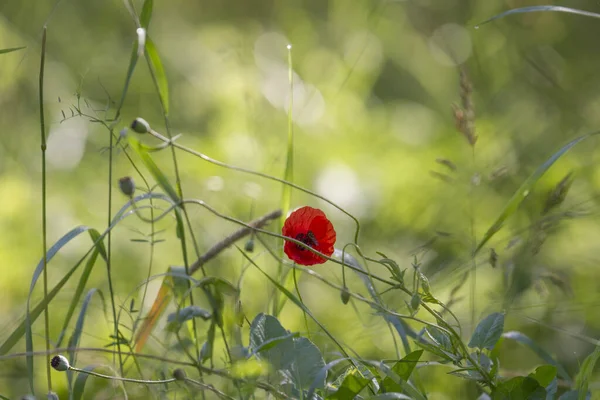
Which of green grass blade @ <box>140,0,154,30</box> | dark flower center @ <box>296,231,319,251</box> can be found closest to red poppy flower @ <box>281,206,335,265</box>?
dark flower center @ <box>296,231,319,251</box>

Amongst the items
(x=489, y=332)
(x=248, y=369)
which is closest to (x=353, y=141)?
(x=489, y=332)

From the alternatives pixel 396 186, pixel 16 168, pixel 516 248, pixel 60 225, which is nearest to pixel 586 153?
pixel 396 186

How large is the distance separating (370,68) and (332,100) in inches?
8.7

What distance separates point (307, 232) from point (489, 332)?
0.58 ft

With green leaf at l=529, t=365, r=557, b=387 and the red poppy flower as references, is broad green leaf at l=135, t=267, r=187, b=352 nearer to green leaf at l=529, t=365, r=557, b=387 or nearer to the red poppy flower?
the red poppy flower

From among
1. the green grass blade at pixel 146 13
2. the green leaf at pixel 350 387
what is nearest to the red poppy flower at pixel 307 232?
Result: the green leaf at pixel 350 387

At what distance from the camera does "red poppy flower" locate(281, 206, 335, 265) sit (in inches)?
26.2

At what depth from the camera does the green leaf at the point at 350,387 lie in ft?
1.92

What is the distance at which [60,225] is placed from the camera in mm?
1706

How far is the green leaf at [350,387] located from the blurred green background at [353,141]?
372mm

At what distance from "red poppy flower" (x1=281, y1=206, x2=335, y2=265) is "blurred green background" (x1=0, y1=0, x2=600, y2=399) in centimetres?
26

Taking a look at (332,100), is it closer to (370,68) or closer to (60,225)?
(370,68)

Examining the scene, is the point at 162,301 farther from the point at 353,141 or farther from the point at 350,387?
the point at 353,141

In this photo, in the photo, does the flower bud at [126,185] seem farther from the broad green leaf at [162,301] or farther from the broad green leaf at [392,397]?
the broad green leaf at [392,397]
